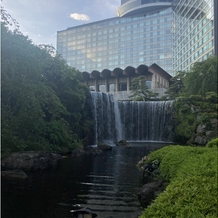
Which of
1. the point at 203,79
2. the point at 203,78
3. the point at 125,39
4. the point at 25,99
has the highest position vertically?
the point at 125,39

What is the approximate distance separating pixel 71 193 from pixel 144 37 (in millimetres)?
96985

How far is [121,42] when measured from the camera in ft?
344

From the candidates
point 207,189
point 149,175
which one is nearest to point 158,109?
point 149,175

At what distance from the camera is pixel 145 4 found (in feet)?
324

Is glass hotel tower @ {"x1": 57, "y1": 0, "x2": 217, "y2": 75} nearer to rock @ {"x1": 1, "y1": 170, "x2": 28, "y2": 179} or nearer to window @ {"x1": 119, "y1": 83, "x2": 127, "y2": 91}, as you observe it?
window @ {"x1": 119, "y1": 83, "x2": 127, "y2": 91}

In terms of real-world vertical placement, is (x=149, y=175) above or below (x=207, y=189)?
below

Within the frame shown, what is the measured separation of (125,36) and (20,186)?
10075cm

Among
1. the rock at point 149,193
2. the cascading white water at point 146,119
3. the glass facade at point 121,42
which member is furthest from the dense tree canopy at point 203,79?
the glass facade at point 121,42

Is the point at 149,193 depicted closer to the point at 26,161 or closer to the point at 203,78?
the point at 26,161

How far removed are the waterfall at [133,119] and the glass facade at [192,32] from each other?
88.8 feet

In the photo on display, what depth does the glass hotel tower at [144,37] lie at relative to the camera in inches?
2746

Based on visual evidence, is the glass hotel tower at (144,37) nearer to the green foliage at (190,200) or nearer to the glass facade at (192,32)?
the glass facade at (192,32)

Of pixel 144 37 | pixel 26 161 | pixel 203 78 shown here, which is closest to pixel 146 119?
pixel 203 78

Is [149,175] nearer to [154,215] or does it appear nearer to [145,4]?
[154,215]
